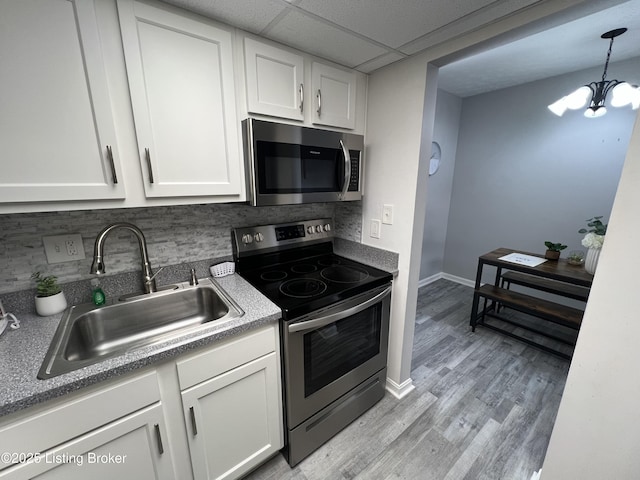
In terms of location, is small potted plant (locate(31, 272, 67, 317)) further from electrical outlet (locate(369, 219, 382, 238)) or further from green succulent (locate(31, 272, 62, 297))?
electrical outlet (locate(369, 219, 382, 238))

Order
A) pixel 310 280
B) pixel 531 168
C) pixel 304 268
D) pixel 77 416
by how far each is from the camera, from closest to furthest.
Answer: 1. pixel 77 416
2. pixel 310 280
3. pixel 304 268
4. pixel 531 168

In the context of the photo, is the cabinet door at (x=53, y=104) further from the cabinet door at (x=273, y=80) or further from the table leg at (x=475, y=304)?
the table leg at (x=475, y=304)

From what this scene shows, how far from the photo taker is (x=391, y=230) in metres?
1.68

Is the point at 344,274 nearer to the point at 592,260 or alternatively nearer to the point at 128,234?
the point at 128,234

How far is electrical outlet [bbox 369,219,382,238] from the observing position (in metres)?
1.76

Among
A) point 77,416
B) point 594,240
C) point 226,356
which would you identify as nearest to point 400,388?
point 226,356

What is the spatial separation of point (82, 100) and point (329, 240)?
152cm

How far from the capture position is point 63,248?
1.17 m

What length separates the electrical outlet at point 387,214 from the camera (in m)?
1.66

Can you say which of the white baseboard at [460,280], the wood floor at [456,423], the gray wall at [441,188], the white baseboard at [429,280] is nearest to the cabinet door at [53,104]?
the wood floor at [456,423]

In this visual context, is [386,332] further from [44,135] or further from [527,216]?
[527,216]

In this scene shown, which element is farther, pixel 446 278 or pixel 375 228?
pixel 446 278

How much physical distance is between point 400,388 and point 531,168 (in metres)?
2.79

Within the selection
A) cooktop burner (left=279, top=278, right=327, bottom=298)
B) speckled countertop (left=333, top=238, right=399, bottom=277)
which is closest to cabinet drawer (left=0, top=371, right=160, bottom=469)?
cooktop burner (left=279, top=278, right=327, bottom=298)
